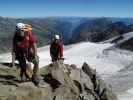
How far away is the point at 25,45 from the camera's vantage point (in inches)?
667

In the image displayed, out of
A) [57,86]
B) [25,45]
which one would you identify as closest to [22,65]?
[25,45]

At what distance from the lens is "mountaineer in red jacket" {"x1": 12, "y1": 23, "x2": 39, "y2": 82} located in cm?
1647

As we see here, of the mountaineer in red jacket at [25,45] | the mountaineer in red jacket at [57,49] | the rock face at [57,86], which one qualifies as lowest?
the rock face at [57,86]

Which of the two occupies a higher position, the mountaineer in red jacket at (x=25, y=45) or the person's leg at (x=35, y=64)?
the mountaineer in red jacket at (x=25, y=45)

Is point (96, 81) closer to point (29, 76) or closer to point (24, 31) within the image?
point (29, 76)

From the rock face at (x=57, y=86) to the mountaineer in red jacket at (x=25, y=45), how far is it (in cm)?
85

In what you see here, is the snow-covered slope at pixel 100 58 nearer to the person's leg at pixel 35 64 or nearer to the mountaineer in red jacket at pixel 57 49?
the mountaineer in red jacket at pixel 57 49

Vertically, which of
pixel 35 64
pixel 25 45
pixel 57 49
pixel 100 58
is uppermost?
pixel 25 45

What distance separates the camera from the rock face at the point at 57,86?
17.4 meters

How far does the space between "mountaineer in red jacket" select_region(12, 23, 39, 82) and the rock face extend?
2.80 ft

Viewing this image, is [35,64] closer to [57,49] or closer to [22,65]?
[22,65]

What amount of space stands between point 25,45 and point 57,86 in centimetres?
339

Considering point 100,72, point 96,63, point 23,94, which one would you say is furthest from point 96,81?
point 96,63

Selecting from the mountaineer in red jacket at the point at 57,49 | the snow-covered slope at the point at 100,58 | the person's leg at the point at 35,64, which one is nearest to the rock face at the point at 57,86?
the person's leg at the point at 35,64
